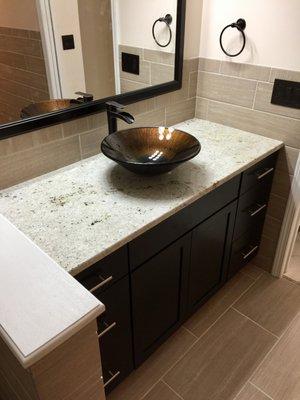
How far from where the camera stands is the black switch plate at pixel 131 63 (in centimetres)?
164

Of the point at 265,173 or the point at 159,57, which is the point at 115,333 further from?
the point at 159,57

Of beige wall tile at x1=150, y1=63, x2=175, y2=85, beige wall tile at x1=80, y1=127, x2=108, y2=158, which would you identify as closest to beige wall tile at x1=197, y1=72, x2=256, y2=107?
beige wall tile at x1=150, y1=63, x2=175, y2=85

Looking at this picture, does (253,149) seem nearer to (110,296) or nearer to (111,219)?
(111,219)

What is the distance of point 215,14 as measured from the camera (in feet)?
5.47

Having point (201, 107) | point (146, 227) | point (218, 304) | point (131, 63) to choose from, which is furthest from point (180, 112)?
point (218, 304)

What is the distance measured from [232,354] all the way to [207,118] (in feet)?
4.18

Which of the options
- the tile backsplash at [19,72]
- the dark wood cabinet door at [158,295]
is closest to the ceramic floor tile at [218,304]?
the dark wood cabinet door at [158,295]

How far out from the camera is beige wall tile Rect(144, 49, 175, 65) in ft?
5.61

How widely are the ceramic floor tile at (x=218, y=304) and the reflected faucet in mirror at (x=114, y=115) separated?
43.1 inches

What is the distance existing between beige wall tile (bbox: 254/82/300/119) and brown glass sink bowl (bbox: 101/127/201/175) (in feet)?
1.57

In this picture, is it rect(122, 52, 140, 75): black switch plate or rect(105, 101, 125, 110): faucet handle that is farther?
rect(122, 52, 140, 75): black switch plate

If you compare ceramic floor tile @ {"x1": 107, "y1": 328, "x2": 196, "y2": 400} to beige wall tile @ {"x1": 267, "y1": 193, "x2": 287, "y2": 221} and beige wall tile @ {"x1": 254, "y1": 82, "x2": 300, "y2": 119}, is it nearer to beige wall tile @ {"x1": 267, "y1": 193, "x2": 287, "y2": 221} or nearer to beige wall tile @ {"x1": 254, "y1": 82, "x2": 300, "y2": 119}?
beige wall tile @ {"x1": 267, "y1": 193, "x2": 287, "y2": 221}

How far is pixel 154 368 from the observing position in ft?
5.16

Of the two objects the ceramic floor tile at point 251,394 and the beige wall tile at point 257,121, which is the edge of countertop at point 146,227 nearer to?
the beige wall tile at point 257,121
